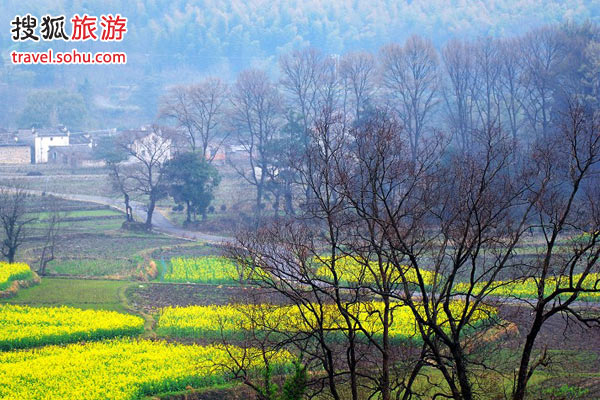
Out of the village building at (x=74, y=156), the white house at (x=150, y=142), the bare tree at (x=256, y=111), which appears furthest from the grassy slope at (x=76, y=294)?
the village building at (x=74, y=156)

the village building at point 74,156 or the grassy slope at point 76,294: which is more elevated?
the village building at point 74,156

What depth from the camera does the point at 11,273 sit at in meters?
21.1

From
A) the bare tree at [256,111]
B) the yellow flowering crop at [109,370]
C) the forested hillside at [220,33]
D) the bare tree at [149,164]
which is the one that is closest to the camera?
the yellow flowering crop at [109,370]

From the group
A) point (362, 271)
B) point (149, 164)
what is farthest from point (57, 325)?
point (149, 164)

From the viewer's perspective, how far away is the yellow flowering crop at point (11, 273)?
2041cm

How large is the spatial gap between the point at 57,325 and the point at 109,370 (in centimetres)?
387

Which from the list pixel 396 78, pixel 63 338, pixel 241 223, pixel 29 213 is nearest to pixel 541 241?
pixel 241 223

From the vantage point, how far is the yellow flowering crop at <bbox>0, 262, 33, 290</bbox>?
2041 centimetres

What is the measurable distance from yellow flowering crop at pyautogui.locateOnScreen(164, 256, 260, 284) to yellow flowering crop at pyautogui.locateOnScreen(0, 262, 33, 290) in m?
4.24

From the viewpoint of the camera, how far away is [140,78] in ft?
267

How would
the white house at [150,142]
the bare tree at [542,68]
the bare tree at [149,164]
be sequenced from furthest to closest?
1. the bare tree at [542,68]
2. the white house at [150,142]
3. the bare tree at [149,164]

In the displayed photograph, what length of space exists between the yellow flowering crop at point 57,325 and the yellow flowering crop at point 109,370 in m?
0.56

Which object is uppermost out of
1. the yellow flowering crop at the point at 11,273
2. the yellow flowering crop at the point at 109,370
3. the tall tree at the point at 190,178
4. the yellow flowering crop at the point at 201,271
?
the tall tree at the point at 190,178

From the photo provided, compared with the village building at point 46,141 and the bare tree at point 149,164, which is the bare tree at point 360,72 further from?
the village building at point 46,141
